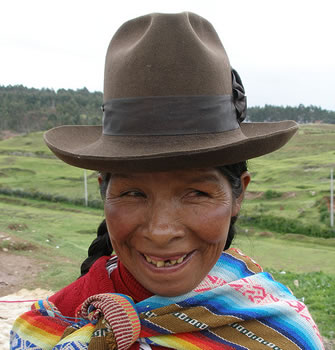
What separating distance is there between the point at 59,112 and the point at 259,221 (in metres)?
58.6

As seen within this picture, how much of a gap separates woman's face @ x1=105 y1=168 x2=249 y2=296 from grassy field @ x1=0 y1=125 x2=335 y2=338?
596 millimetres

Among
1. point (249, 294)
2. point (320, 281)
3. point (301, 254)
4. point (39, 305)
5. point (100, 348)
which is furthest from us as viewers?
point (301, 254)

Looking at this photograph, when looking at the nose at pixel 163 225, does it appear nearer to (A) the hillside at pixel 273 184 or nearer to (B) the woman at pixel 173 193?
(B) the woman at pixel 173 193

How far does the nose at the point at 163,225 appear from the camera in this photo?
1446 millimetres

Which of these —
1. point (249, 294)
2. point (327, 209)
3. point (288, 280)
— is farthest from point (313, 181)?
point (249, 294)

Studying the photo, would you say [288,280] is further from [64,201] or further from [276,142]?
[64,201]

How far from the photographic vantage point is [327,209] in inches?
747

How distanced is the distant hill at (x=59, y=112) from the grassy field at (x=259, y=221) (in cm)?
2978

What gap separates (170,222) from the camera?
4.80 feet

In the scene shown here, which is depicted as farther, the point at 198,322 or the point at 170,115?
the point at 198,322

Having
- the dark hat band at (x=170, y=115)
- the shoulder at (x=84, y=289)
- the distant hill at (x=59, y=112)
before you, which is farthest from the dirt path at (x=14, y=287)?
the distant hill at (x=59, y=112)

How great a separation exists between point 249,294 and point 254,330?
147 mm

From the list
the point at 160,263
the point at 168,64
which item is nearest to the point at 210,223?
the point at 160,263

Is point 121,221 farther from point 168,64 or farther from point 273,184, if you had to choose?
point 273,184
